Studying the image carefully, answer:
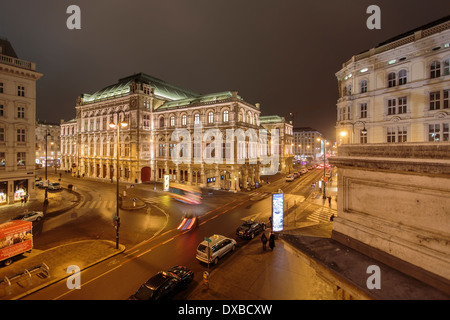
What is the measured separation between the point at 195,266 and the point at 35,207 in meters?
27.6

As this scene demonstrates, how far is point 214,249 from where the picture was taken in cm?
1551

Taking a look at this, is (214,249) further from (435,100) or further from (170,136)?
(170,136)

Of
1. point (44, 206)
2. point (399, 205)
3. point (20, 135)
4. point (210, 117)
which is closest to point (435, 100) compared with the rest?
point (399, 205)

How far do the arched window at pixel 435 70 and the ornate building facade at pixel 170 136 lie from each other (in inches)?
1037

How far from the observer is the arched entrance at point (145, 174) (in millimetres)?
50787

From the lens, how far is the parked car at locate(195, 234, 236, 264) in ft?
48.5

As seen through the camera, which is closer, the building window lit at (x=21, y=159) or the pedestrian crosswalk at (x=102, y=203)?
the pedestrian crosswalk at (x=102, y=203)

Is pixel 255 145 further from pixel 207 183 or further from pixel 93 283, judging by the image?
pixel 93 283

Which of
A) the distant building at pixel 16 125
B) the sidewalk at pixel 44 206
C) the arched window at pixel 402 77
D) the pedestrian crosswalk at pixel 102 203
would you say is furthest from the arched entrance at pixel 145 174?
the arched window at pixel 402 77

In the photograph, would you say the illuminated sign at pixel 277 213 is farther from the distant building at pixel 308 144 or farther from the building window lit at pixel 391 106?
the distant building at pixel 308 144

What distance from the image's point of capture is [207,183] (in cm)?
4394

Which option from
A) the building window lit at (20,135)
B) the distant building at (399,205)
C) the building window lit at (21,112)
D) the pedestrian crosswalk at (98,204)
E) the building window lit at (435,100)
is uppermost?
the building window lit at (21,112)

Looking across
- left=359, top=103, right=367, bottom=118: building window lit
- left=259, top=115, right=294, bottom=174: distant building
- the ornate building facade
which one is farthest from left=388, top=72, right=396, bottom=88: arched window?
left=259, top=115, right=294, bottom=174: distant building

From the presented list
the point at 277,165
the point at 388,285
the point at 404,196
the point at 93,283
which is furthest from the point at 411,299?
the point at 277,165
